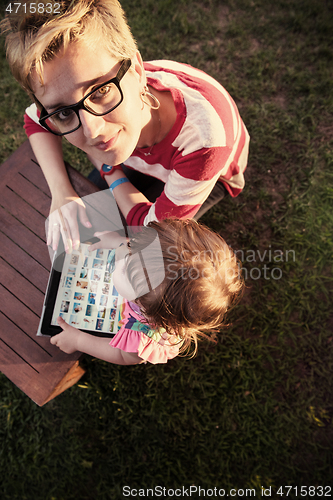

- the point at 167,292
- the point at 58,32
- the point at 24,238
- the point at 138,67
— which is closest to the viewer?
the point at 58,32

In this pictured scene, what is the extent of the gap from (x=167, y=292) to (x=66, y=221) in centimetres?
69

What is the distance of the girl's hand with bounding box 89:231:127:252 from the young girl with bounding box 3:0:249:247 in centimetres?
10

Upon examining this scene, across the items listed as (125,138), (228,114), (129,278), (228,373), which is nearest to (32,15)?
(125,138)

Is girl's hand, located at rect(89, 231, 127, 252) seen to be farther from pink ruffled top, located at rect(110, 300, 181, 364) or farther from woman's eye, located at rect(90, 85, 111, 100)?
woman's eye, located at rect(90, 85, 111, 100)

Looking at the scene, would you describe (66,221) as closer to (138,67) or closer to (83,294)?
(83,294)

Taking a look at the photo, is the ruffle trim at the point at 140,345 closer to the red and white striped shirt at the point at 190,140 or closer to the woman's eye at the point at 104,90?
the red and white striped shirt at the point at 190,140

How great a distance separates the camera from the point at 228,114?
128 centimetres

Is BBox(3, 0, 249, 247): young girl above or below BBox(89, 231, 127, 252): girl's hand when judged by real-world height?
above

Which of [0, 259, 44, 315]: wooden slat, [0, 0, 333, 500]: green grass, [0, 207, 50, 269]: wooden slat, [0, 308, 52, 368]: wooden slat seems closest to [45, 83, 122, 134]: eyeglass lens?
[0, 207, 50, 269]: wooden slat

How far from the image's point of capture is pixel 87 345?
1.46m

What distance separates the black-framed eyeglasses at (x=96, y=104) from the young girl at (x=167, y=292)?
1.65 ft

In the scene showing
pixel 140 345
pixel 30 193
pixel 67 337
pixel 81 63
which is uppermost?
pixel 81 63

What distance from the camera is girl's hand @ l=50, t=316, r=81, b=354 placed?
1.44 m

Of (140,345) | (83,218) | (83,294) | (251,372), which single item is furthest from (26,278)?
(251,372)
